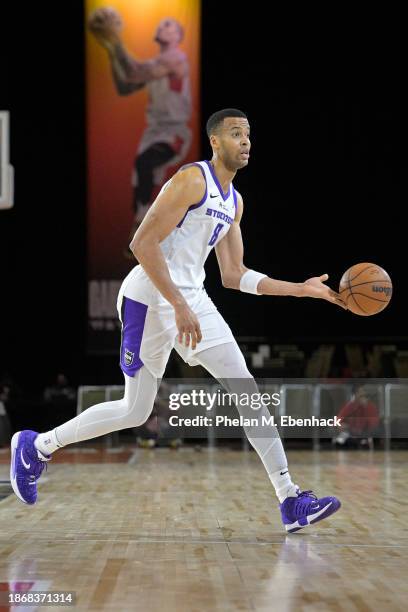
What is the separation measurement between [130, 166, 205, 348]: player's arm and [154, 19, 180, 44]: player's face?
962 cm

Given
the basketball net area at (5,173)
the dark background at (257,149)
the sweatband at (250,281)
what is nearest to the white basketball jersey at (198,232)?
the sweatband at (250,281)

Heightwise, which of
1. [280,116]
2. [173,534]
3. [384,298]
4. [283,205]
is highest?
[280,116]

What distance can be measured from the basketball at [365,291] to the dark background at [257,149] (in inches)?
427

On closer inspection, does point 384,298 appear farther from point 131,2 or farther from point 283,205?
point 283,205

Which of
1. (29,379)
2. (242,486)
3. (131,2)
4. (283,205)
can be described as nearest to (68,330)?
(29,379)

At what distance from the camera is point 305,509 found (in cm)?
370

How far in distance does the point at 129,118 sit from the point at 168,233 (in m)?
9.45

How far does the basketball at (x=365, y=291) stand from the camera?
3850 millimetres

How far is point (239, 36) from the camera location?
590 inches

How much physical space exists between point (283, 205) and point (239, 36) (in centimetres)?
278

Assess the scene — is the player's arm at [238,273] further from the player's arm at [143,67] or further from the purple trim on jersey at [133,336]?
the player's arm at [143,67]

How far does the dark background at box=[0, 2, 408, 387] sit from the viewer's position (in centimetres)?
1486

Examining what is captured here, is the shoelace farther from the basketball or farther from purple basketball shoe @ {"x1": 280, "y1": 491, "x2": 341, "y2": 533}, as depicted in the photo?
the basketball

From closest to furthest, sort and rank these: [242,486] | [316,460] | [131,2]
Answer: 1. [242,486]
2. [316,460]
3. [131,2]
